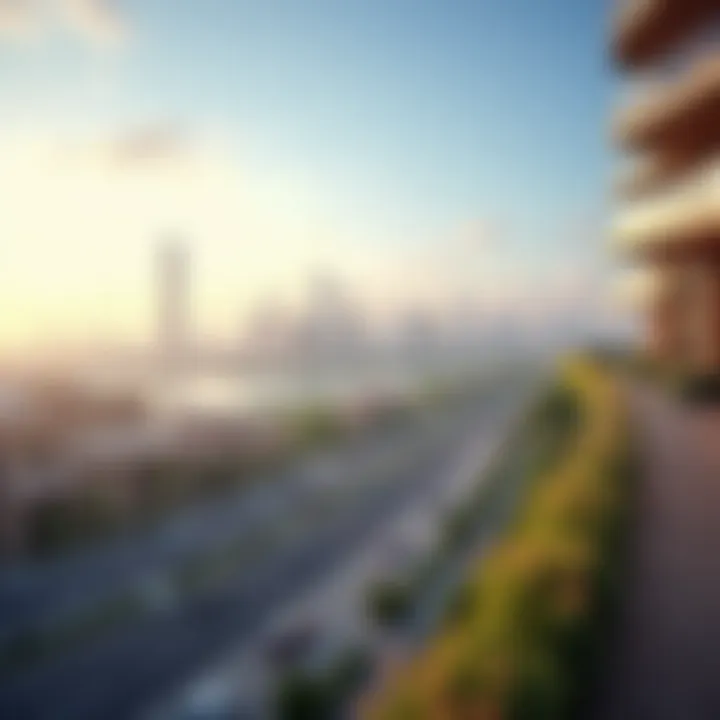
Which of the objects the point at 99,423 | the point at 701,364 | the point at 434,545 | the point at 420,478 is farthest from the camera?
the point at 701,364

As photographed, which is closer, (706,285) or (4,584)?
(4,584)

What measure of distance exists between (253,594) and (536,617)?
325cm

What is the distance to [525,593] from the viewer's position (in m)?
2.27

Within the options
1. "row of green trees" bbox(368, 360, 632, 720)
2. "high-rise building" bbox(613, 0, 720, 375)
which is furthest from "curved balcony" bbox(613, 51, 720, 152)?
"row of green trees" bbox(368, 360, 632, 720)

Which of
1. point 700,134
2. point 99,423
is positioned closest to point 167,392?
point 99,423

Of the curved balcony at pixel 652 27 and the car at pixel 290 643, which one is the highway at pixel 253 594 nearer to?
the car at pixel 290 643

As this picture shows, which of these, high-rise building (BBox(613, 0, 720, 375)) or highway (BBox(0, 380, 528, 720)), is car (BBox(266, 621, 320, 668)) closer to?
highway (BBox(0, 380, 528, 720))

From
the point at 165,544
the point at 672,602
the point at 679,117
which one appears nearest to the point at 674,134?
the point at 679,117

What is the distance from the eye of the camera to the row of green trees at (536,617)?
1799 mm

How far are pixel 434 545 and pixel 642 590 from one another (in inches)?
74.3

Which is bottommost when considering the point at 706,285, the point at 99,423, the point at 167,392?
the point at 99,423

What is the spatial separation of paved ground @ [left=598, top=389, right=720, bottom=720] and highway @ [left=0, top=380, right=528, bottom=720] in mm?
883

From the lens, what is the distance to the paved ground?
1.97m

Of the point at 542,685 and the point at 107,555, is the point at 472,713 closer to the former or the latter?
the point at 542,685
